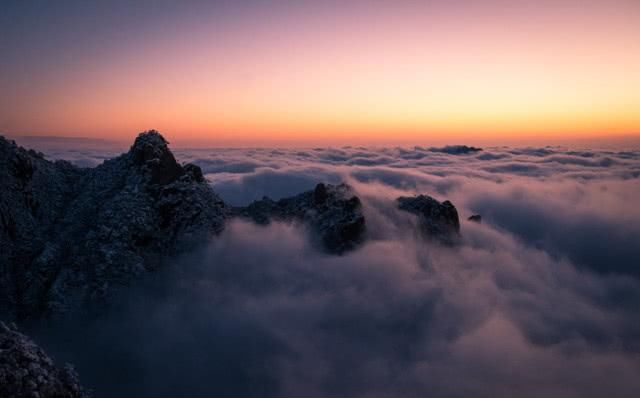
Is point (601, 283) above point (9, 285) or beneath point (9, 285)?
beneath

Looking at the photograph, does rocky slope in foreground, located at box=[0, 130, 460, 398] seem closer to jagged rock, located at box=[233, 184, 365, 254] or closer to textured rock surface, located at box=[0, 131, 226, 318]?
textured rock surface, located at box=[0, 131, 226, 318]

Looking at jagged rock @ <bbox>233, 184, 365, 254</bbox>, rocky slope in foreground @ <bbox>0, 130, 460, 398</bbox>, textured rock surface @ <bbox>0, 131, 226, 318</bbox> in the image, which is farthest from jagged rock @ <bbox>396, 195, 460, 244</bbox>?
textured rock surface @ <bbox>0, 131, 226, 318</bbox>

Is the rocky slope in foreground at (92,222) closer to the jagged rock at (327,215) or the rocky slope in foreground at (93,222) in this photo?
the rocky slope in foreground at (93,222)

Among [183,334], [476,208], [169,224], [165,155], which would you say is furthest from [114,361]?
[476,208]

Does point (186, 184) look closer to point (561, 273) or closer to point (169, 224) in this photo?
point (169, 224)

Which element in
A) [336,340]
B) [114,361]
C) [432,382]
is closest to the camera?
[114,361]

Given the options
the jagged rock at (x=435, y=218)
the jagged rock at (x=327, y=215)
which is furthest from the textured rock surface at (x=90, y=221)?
the jagged rock at (x=435, y=218)

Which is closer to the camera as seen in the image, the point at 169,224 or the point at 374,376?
the point at 374,376
